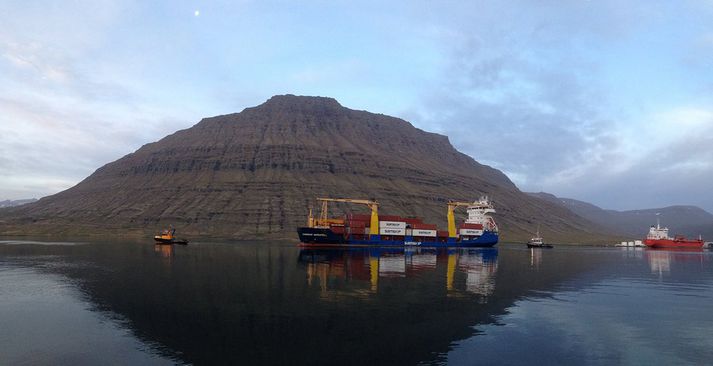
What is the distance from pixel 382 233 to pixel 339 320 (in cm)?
11147

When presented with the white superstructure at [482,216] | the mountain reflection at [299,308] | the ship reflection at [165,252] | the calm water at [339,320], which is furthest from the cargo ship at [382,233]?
the calm water at [339,320]

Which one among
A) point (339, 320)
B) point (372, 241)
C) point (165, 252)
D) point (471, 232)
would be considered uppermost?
point (471, 232)

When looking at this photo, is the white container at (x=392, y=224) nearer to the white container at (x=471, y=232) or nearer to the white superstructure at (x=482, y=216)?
the white container at (x=471, y=232)

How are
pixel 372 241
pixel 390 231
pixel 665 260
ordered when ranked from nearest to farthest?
pixel 665 260
pixel 372 241
pixel 390 231

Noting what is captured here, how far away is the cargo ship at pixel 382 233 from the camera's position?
5266 inches

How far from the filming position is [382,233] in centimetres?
14438

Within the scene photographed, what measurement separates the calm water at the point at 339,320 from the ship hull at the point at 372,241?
7149 cm

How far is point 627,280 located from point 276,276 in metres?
49.9

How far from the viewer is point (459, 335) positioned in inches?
1203

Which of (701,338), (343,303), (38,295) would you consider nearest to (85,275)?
(38,295)

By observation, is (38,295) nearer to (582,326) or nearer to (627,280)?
(582,326)

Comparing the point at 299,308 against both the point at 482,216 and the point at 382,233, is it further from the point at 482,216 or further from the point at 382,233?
the point at 482,216

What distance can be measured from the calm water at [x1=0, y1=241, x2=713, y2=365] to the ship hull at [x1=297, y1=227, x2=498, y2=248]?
71.5 meters

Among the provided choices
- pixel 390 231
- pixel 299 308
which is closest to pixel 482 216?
pixel 390 231
